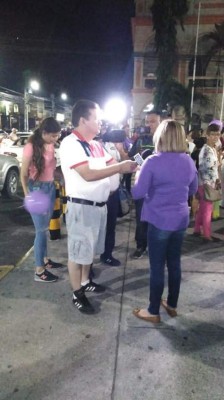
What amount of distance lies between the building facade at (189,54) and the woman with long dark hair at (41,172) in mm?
22045

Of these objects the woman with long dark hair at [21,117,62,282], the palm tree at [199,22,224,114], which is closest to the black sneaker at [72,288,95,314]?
the woman with long dark hair at [21,117,62,282]

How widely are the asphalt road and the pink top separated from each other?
1538 mm

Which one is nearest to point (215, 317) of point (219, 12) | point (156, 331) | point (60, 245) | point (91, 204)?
point (156, 331)

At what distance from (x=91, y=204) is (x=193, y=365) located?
61.4 inches

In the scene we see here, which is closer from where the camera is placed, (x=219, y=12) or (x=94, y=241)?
(x=94, y=241)

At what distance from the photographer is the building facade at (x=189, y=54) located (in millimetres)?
24688

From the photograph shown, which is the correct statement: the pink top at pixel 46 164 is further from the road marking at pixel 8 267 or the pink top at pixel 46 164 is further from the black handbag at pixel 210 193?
the black handbag at pixel 210 193

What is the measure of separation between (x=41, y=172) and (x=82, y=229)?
112 centimetres

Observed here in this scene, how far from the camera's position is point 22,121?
40469 millimetres

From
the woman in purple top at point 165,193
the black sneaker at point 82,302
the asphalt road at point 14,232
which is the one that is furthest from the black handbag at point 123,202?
the asphalt road at point 14,232

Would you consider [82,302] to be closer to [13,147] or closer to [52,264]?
[52,264]

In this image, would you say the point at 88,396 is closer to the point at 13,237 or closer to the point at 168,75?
the point at 13,237

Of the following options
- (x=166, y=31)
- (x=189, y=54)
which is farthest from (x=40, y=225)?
(x=189, y=54)

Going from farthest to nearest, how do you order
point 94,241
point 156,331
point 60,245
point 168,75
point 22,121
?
point 22,121
point 168,75
point 60,245
point 94,241
point 156,331
